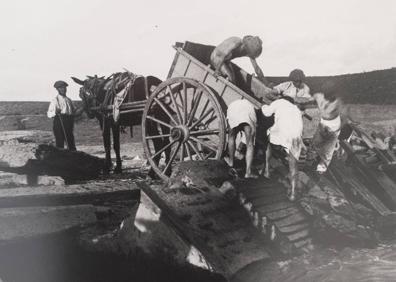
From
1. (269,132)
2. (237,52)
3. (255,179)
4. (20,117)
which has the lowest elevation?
(20,117)

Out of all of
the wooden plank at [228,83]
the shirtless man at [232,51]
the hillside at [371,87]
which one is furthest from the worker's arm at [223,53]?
the hillside at [371,87]

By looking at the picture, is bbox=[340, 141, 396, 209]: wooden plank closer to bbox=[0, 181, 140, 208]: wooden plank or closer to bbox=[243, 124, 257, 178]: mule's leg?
bbox=[243, 124, 257, 178]: mule's leg

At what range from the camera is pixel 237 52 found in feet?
20.5

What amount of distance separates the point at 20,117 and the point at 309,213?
1616 cm

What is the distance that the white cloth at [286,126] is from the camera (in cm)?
518

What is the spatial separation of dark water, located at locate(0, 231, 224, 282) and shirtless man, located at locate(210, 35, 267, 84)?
2861 millimetres

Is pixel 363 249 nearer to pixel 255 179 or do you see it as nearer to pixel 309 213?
pixel 309 213

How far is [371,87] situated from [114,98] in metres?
11.1

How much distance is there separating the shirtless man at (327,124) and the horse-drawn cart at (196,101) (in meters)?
0.74

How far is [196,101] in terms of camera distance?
19.8ft

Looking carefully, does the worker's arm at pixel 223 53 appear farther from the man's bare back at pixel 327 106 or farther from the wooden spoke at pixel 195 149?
the man's bare back at pixel 327 106

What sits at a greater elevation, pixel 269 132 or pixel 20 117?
pixel 269 132

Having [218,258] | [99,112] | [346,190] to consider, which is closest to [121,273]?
[218,258]

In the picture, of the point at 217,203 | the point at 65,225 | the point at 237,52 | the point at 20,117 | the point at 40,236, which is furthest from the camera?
the point at 20,117
